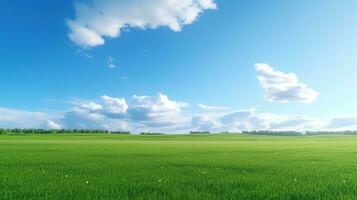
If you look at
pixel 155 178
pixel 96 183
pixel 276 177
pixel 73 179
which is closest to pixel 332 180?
pixel 276 177

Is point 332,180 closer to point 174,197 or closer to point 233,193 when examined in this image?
point 233,193

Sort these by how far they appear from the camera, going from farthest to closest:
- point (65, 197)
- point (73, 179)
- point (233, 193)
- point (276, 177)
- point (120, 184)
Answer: point (276, 177) < point (73, 179) < point (120, 184) < point (233, 193) < point (65, 197)

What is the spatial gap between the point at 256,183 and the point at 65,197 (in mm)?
6887

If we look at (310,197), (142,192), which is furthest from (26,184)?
(310,197)

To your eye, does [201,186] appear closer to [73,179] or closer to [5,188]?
Result: [73,179]

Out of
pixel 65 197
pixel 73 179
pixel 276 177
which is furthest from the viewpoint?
pixel 276 177

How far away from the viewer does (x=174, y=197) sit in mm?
11391

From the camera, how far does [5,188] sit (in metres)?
13.1

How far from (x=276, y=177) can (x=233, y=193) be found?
5.19 m

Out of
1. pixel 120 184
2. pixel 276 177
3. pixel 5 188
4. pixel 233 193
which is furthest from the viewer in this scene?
pixel 276 177

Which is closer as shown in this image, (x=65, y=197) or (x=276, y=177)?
(x=65, y=197)

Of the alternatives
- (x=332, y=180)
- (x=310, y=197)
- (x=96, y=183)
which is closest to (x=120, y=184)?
(x=96, y=183)

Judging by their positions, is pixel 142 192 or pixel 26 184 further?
pixel 26 184

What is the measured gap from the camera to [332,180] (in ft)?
52.2
